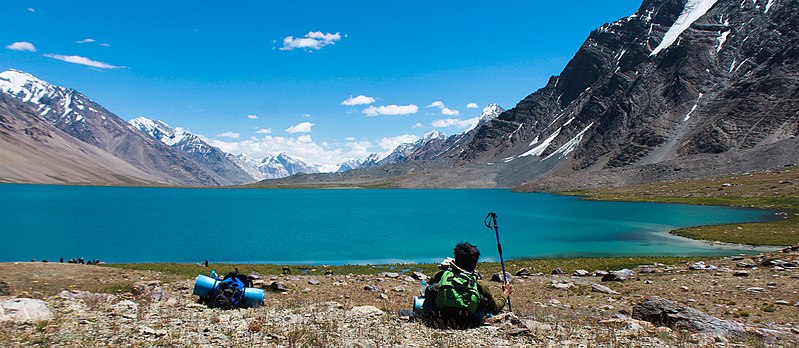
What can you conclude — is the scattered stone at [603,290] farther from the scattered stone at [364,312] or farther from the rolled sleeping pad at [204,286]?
the rolled sleeping pad at [204,286]

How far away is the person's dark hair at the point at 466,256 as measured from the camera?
38.8 feet

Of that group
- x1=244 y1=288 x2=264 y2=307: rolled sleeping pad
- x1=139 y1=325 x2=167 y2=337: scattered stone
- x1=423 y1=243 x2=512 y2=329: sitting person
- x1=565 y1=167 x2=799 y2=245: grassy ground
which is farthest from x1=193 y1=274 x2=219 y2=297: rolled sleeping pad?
x1=565 y1=167 x2=799 y2=245: grassy ground

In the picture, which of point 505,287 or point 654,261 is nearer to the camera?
point 505,287

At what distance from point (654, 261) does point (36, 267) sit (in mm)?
42481

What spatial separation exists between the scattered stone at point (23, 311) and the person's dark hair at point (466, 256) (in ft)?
34.0

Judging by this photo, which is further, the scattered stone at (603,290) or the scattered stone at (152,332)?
the scattered stone at (603,290)

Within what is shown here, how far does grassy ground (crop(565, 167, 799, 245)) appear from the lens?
53.4 metres

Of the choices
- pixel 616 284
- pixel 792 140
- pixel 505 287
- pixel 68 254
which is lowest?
pixel 68 254

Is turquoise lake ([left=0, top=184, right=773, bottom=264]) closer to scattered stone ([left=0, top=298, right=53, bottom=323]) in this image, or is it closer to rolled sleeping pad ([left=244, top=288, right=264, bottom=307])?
rolled sleeping pad ([left=244, top=288, right=264, bottom=307])

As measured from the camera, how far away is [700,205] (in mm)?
106625

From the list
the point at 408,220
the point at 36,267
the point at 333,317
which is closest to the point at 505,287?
the point at 333,317

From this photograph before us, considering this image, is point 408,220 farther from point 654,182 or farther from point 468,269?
point 654,182

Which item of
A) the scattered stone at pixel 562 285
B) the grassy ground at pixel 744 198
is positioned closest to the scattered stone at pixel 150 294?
the scattered stone at pixel 562 285

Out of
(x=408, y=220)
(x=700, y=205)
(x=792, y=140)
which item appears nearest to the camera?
(x=408, y=220)
